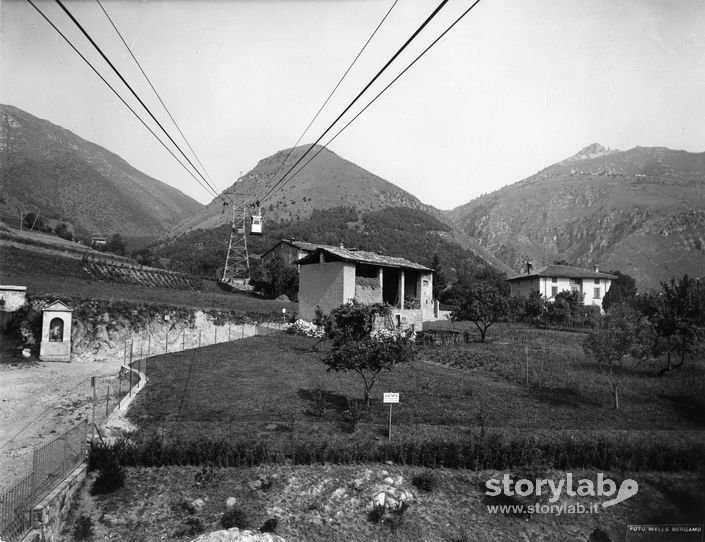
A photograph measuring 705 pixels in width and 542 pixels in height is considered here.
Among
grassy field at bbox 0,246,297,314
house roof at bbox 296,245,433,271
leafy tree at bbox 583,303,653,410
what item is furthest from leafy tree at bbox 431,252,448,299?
leafy tree at bbox 583,303,653,410

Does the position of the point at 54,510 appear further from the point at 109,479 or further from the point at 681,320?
the point at 681,320

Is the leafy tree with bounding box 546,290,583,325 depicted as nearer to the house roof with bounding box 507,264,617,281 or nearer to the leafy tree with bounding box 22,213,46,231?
the house roof with bounding box 507,264,617,281

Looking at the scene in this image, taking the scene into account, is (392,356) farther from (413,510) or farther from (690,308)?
(690,308)

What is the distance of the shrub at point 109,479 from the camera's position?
10430mm

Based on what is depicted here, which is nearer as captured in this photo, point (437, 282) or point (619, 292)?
point (619, 292)

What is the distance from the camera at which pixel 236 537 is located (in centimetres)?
898

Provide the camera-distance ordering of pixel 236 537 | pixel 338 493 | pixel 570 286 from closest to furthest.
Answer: pixel 236 537
pixel 338 493
pixel 570 286

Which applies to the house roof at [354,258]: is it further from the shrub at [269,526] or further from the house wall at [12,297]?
the shrub at [269,526]

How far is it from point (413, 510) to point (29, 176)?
139 metres

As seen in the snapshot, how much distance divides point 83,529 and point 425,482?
26.2 feet

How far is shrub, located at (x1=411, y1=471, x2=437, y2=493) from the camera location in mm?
11539

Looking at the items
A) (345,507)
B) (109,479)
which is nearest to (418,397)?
(345,507)

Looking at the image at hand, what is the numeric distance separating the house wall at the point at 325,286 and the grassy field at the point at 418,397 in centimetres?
990

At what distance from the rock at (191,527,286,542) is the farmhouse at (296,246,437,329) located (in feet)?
82.2
